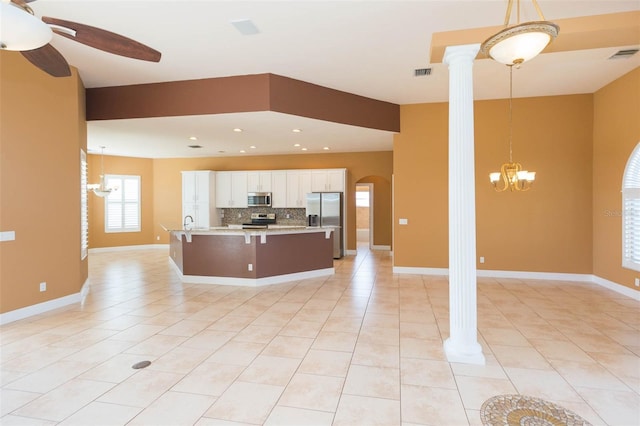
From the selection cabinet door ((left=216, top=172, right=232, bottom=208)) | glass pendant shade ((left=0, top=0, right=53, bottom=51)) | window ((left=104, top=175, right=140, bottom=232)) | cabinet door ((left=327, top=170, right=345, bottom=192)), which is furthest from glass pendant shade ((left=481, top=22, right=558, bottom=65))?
window ((left=104, top=175, right=140, bottom=232))

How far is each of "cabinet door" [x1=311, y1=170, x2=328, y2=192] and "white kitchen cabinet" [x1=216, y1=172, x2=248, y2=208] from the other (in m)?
2.02

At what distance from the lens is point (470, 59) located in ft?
10.2

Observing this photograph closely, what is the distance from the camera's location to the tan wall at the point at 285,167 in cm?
943

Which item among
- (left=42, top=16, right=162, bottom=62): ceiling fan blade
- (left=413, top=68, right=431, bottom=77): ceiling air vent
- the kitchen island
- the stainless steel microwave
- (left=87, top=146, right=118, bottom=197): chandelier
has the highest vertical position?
(left=413, top=68, right=431, bottom=77): ceiling air vent

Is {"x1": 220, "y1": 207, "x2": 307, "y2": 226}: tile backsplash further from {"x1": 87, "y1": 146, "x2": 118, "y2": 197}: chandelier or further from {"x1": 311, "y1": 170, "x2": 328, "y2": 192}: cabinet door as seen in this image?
{"x1": 87, "y1": 146, "x2": 118, "y2": 197}: chandelier

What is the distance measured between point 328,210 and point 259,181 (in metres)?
2.25

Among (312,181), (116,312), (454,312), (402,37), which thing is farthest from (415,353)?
(312,181)

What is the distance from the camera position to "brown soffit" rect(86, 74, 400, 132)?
16.5 feet

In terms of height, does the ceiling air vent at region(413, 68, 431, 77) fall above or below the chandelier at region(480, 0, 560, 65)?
above

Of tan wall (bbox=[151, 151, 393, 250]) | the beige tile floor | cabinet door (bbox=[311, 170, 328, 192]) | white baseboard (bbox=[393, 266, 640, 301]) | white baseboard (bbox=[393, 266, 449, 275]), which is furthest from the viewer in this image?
tan wall (bbox=[151, 151, 393, 250])

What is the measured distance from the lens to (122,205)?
1024 centimetres

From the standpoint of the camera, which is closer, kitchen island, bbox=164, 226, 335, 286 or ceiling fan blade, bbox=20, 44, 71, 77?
ceiling fan blade, bbox=20, 44, 71, 77

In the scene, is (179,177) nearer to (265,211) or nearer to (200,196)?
(200,196)

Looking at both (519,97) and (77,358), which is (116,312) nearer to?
(77,358)
